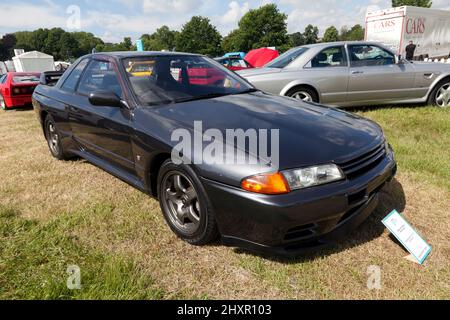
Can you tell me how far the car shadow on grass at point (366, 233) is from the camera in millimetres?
2152

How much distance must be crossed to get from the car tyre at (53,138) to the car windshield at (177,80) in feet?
5.84

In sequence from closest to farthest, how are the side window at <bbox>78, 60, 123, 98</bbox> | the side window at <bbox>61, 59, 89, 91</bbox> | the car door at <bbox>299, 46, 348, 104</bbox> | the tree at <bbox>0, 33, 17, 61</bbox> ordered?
1. the side window at <bbox>78, 60, 123, 98</bbox>
2. the side window at <bbox>61, 59, 89, 91</bbox>
3. the car door at <bbox>299, 46, 348, 104</bbox>
4. the tree at <bbox>0, 33, 17, 61</bbox>

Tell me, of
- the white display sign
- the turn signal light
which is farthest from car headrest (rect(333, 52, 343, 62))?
the turn signal light

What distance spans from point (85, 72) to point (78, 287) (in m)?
2.43

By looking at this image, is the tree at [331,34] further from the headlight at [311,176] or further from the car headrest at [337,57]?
the headlight at [311,176]

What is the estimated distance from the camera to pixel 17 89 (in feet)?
29.7

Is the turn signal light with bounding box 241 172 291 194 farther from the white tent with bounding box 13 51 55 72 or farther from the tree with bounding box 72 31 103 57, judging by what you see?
the tree with bounding box 72 31 103 57

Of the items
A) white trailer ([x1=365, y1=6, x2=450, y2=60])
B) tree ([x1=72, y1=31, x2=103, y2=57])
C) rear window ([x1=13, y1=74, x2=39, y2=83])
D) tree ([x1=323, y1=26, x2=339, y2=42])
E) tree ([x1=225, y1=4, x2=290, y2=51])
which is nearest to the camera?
rear window ([x1=13, y1=74, x2=39, y2=83])

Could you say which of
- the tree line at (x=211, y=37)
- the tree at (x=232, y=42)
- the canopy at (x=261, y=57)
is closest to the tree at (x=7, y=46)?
the tree line at (x=211, y=37)

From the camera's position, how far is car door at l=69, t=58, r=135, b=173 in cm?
272

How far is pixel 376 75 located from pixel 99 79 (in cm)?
467
